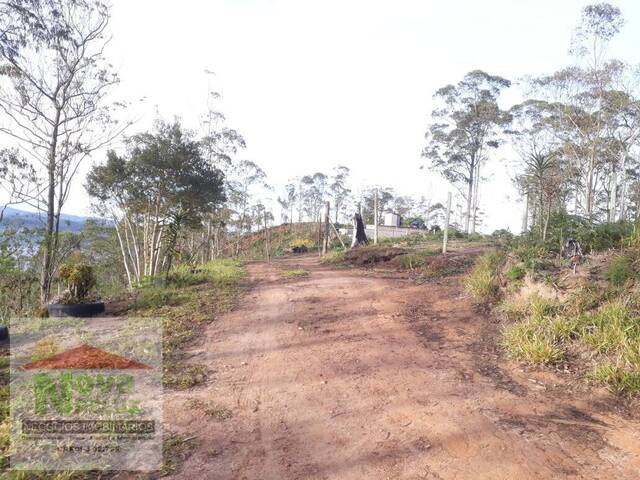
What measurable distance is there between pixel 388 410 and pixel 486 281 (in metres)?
3.92

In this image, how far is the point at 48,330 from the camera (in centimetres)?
580

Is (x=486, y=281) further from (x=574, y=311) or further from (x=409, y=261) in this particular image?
(x=409, y=261)

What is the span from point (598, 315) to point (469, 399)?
7.28ft

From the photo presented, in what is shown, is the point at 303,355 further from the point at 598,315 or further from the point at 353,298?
the point at 598,315

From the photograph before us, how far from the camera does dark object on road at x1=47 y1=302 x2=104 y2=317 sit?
6.45 m

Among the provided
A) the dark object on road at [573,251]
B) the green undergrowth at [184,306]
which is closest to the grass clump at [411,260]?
the green undergrowth at [184,306]

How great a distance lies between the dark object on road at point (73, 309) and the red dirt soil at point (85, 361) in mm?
2038

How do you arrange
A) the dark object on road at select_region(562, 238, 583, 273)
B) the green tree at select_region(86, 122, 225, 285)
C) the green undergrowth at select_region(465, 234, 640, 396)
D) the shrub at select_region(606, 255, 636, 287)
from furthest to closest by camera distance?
the green tree at select_region(86, 122, 225, 285) < the dark object on road at select_region(562, 238, 583, 273) < the shrub at select_region(606, 255, 636, 287) < the green undergrowth at select_region(465, 234, 640, 396)

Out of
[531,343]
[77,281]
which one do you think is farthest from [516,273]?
[77,281]

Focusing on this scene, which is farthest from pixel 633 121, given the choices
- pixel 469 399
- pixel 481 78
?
pixel 469 399

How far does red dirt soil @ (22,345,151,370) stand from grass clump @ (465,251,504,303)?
5075 millimetres

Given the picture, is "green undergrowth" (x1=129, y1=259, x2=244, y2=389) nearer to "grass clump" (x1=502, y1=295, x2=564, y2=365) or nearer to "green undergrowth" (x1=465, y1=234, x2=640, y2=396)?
"grass clump" (x1=502, y1=295, x2=564, y2=365)

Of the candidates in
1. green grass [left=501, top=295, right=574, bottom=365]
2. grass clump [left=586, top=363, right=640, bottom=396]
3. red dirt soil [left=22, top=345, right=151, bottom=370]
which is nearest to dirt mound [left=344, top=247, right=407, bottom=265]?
green grass [left=501, top=295, right=574, bottom=365]

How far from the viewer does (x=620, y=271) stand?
5.18 metres
